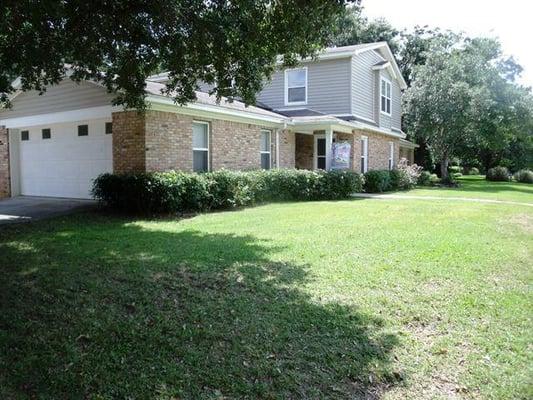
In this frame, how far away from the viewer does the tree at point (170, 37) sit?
7.12 m

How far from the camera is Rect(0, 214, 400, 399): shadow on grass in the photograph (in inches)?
138

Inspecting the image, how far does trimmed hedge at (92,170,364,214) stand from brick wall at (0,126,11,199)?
599 centimetres

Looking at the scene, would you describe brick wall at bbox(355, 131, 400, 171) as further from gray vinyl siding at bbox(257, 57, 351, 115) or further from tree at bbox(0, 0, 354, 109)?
tree at bbox(0, 0, 354, 109)

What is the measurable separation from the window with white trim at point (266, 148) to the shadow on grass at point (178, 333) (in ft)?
37.3

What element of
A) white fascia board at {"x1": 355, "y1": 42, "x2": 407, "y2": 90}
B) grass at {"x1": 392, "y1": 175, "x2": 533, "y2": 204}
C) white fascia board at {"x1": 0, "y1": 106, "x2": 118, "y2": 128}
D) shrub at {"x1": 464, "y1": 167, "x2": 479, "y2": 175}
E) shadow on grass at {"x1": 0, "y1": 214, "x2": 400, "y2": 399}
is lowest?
shadow on grass at {"x1": 0, "y1": 214, "x2": 400, "y2": 399}

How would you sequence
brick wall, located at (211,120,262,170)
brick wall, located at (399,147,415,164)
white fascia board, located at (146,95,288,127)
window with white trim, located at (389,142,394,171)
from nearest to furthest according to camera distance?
1. white fascia board, located at (146,95,288,127)
2. brick wall, located at (211,120,262,170)
3. window with white trim, located at (389,142,394,171)
4. brick wall, located at (399,147,415,164)

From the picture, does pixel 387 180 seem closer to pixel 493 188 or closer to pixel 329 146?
pixel 329 146

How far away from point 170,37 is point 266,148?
10.7 metres

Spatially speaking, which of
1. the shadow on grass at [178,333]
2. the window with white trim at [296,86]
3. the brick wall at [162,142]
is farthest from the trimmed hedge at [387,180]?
the shadow on grass at [178,333]

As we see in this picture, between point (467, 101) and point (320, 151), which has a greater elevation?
point (467, 101)

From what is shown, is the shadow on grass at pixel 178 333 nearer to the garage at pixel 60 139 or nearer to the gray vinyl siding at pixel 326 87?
the garage at pixel 60 139

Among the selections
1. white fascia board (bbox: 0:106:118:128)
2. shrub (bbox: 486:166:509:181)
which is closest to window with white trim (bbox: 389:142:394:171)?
shrub (bbox: 486:166:509:181)

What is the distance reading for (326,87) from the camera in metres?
21.0

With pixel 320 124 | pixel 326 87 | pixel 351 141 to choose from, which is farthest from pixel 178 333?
pixel 326 87
